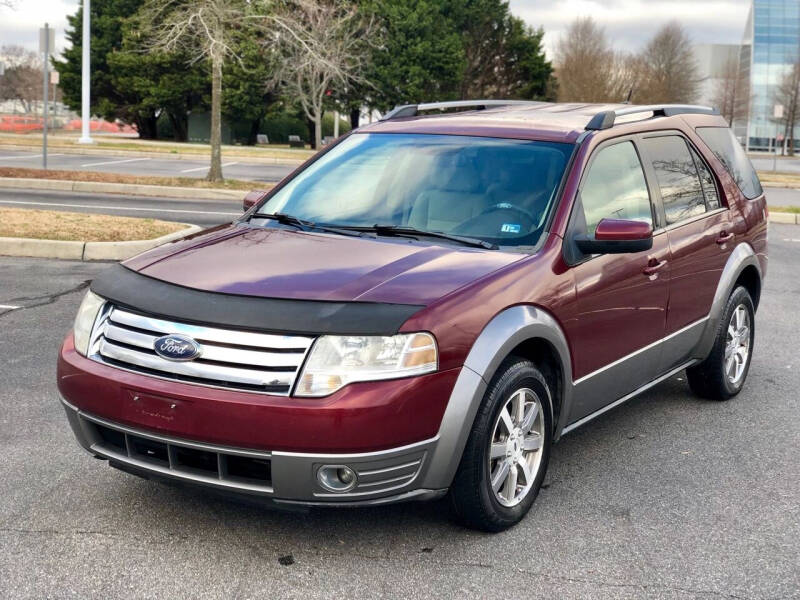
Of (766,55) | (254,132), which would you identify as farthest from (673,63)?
(254,132)

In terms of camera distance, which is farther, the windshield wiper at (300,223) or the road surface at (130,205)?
the road surface at (130,205)

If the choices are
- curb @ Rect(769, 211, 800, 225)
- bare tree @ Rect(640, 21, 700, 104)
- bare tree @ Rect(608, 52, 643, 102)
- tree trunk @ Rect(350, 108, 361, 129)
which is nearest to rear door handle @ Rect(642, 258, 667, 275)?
curb @ Rect(769, 211, 800, 225)

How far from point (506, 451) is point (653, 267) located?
1451 mm

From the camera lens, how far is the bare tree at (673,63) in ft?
250

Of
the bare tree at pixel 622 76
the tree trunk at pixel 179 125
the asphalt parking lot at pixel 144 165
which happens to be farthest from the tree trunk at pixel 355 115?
the asphalt parking lot at pixel 144 165

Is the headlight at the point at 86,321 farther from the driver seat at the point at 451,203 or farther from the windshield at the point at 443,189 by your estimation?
the driver seat at the point at 451,203

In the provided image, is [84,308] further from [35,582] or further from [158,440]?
[35,582]

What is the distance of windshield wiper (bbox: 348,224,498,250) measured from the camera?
421 cm

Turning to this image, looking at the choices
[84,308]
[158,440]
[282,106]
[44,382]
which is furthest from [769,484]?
[282,106]

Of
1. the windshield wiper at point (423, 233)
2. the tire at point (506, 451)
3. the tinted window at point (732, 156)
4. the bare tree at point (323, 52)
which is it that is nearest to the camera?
the tire at point (506, 451)

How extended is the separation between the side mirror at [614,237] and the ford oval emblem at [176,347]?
5.81 ft

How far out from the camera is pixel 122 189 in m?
19.2

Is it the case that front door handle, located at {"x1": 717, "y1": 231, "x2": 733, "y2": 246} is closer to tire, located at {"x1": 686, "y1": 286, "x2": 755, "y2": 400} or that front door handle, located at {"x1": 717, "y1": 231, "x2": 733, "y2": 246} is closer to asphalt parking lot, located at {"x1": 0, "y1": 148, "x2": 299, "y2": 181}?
tire, located at {"x1": 686, "y1": 286, "x2": 755, "y2": 400}

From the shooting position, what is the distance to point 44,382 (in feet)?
19.4
